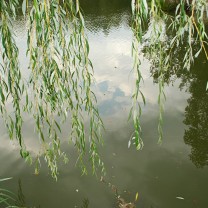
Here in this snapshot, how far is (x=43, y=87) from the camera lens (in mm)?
2121

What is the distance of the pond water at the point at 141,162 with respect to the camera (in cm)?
603

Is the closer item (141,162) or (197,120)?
(141,162)

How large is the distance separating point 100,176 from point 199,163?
88.0 inches

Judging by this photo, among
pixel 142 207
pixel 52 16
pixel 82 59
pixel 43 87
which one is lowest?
pixel 142 207

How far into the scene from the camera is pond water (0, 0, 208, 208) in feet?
19.8

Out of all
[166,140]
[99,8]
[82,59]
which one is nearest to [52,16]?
[82,59]

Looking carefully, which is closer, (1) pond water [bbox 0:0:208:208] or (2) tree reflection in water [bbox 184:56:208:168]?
(1) pond water [bbox 0:0:208:208]

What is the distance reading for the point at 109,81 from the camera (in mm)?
10883

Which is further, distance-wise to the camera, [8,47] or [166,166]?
[166,166]

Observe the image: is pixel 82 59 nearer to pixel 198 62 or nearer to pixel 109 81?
pixel 109 81

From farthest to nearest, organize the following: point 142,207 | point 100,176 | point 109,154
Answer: point 109,154 → point 100,176 → point 142,207

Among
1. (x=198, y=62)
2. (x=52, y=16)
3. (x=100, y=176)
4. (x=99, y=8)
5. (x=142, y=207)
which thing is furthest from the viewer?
(x=99, y=8)

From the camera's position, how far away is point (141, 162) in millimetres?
6859

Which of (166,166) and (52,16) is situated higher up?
(52,16)
